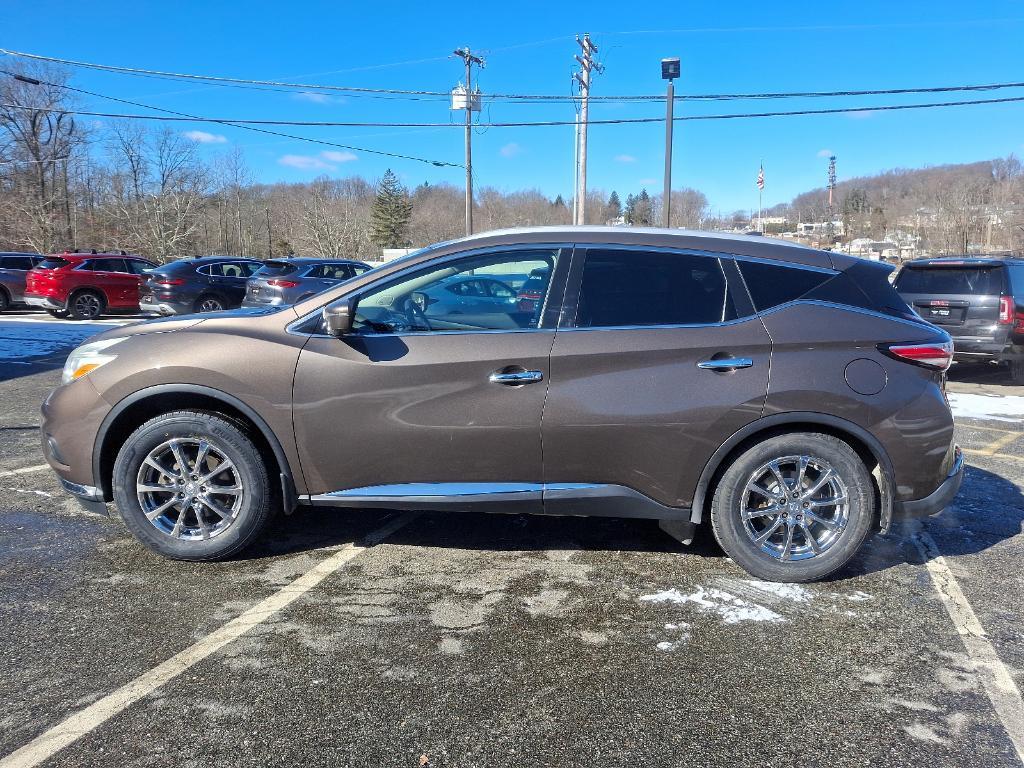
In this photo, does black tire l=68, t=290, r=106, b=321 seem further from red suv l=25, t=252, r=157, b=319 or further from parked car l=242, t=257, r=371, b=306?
parked car l=242, t=257, r=371, b=306

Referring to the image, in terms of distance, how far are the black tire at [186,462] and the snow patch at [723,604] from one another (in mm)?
2033

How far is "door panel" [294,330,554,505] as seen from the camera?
338 cm

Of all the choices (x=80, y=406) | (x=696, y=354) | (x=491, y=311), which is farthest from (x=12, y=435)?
(x=696, y=354)

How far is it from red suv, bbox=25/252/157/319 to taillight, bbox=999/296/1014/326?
18313 millimetres

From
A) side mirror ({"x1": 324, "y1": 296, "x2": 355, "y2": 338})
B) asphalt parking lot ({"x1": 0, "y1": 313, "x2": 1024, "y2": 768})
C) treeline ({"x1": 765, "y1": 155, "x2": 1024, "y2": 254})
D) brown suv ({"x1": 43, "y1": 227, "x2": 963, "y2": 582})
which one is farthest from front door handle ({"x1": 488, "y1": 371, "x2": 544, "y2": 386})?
treeline ({"x1": 765, "y1": 155, "x2": 1024, "y2": 254})

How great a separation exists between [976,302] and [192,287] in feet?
50.3

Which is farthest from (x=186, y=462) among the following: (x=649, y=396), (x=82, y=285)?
(x=82, y=285)

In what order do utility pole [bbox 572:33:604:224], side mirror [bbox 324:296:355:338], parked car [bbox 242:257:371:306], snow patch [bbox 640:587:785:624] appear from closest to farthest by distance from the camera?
snow patch [bbox 640:587:785:624] < side mirror [bbox 324:296:355:338] < parked car [bbox 242:257:371:306] < utility pole [bbox 572:33:604:224]

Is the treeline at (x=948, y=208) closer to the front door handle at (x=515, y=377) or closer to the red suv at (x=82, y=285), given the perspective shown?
the red suv at (x=82, y=285)

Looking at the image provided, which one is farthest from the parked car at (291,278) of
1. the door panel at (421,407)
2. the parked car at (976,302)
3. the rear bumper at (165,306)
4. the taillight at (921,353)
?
the taillight at (921,353)

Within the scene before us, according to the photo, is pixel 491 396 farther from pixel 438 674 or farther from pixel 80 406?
pixel 80 406

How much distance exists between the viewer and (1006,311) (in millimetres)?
8719

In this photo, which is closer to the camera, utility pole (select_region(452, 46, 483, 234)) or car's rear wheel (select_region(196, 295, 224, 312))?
car's rear wheel (select_region(196, 295, 224, 312))

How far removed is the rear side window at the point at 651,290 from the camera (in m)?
3.45
